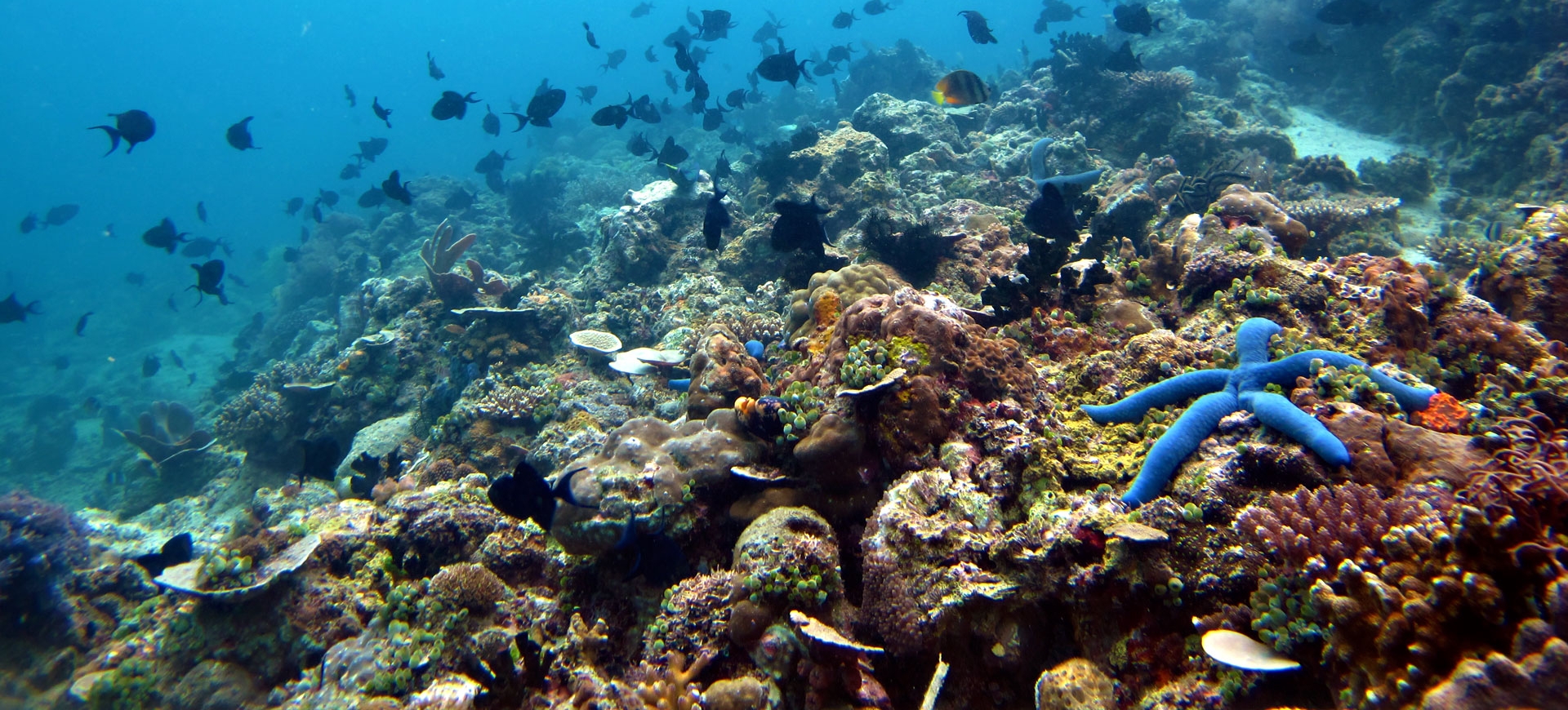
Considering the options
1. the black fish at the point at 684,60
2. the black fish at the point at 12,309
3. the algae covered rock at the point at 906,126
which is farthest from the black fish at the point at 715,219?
the black fish at the point at 12,309

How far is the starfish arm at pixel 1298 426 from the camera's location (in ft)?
8.29

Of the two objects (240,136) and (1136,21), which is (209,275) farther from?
(1136,21)

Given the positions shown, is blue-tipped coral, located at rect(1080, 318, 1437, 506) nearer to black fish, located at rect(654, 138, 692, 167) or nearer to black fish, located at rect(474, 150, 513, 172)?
black fish, located at rect(654, 138, 692, 167)

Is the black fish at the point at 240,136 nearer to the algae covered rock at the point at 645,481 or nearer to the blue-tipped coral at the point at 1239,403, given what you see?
the algae covered rock at the point at 645,481

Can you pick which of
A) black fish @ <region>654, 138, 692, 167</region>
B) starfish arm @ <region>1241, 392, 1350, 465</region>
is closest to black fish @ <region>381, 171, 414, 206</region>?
black fish @ <region>654, 138, 692, 167</region>

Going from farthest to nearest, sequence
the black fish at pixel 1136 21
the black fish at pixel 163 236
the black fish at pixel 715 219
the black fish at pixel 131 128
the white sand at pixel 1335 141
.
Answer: the white sand at pixel 1335 141 < the black fish at pixel 163 236 < the black fish at pixel 1136 21 < the black fish at pixel 131 128 < the black fish at pixel 715 219

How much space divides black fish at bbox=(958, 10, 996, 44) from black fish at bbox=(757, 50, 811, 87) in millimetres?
3757

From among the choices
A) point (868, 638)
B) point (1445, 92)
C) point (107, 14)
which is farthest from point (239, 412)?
point (107, 14)

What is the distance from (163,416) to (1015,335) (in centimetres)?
1757

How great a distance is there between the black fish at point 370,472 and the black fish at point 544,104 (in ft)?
18.4

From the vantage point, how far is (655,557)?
370cm

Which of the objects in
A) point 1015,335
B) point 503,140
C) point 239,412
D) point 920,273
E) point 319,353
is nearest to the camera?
point 1015,335

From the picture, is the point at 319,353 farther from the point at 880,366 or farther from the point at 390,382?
the point at 880,366

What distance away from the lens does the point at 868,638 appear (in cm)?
299
